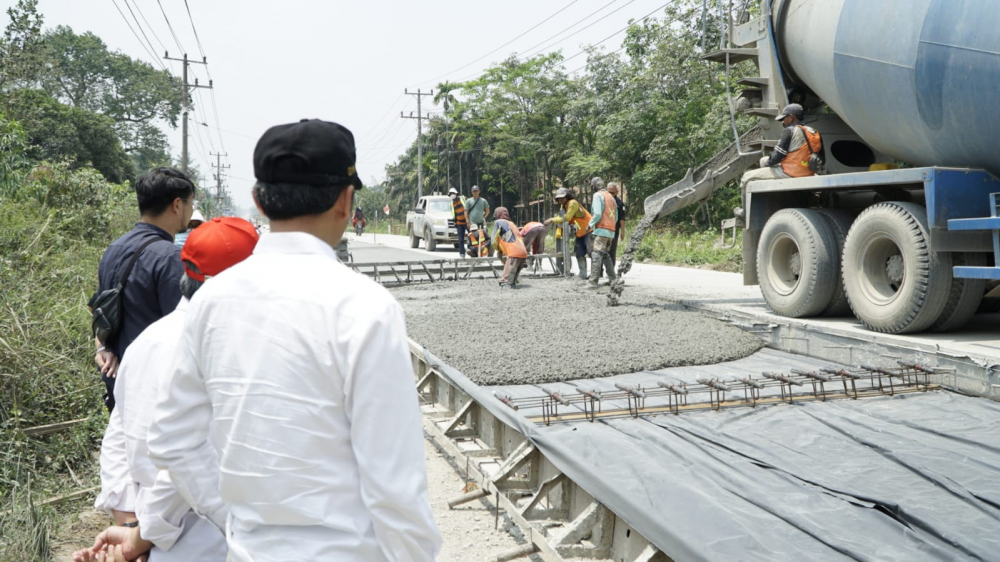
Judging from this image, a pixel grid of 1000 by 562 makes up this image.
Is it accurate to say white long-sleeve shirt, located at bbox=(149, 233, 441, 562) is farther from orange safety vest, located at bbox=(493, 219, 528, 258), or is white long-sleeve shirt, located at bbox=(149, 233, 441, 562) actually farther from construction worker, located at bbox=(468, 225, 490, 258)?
construction worker, located at bbox=(468, 225, 490, 258)

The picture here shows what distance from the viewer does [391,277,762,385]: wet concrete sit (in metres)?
6.54

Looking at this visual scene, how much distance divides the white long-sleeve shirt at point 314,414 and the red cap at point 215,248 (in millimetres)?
678

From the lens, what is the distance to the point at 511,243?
41.9 ft

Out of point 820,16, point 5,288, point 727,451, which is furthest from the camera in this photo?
point 820,16

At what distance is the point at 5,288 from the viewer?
5.77m

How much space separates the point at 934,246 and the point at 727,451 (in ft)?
10.7

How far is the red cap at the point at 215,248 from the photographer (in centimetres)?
227

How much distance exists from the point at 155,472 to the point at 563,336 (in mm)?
5915

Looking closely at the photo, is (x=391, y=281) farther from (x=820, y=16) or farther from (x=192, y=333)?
(x=192, y=333)

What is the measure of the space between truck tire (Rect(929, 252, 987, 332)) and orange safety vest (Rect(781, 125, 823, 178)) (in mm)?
2047

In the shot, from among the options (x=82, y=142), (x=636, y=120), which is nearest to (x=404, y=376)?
(x=636, y=120)

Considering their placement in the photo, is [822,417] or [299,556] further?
[822,417]

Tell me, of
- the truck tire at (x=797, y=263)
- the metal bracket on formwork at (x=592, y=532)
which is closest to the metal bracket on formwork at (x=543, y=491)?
the metal bracket on formwork at (x=592, y=532)

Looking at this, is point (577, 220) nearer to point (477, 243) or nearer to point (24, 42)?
point (477, 243)
